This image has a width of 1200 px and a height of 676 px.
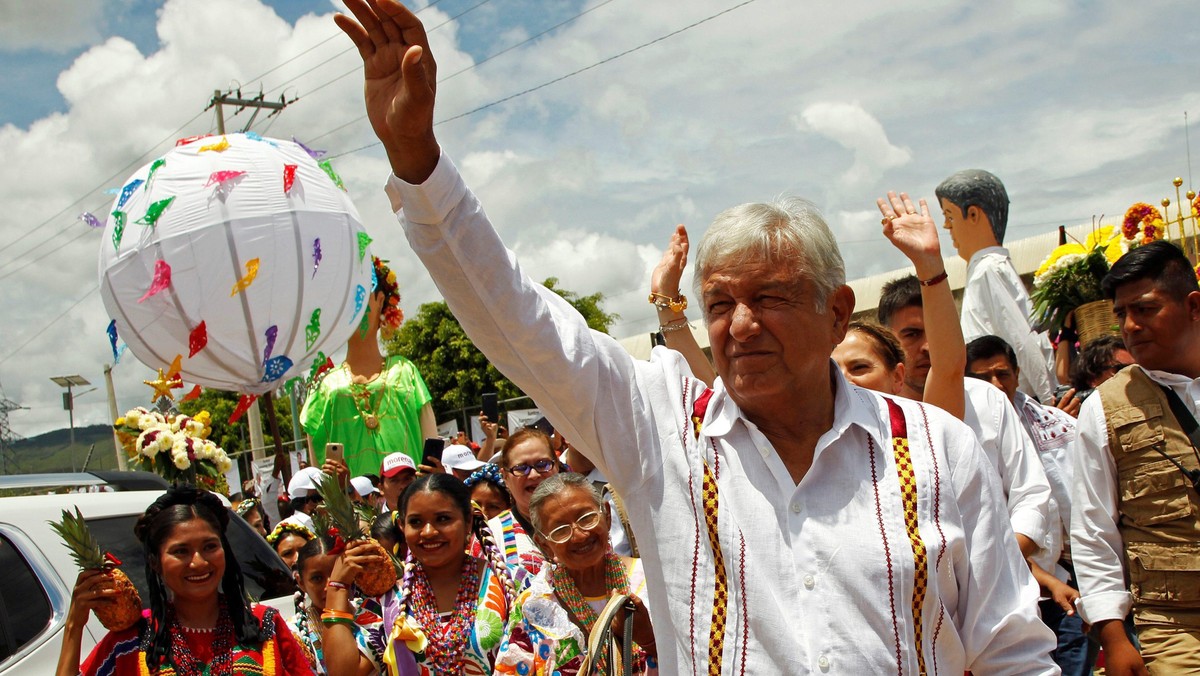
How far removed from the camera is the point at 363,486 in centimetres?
762

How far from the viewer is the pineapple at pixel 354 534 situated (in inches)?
151

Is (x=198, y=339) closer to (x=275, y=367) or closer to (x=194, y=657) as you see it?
(x=275, y=367)

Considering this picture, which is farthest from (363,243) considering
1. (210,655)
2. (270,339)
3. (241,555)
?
(210,655)

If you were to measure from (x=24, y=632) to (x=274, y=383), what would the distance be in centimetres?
341

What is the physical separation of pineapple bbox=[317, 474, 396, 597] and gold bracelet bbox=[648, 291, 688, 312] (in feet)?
4.94

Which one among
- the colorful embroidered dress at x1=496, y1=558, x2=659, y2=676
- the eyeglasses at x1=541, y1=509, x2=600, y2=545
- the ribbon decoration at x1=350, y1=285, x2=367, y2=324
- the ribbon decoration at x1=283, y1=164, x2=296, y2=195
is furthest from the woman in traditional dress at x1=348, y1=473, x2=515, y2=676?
the ribbon decoration at x1=350, y1=285, x2=367, y2=324

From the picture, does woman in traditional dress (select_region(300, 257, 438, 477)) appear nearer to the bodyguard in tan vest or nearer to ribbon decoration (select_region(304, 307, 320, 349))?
ribbon decoration (select_region(304, 307, 320, 349))

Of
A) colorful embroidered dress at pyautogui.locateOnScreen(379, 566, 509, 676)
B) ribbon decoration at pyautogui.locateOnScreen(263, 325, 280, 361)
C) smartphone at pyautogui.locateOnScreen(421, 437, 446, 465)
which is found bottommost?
colorful embroidered dress at pyautogui.locateOnScreen(379, 566, 509, 676)

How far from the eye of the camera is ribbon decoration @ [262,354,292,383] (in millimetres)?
7305

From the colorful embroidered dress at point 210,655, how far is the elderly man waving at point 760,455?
7.40 feet

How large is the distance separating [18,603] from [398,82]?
11.4 feet

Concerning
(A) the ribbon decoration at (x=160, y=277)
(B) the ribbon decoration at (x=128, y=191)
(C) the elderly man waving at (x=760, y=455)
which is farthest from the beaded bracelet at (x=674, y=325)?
(B) the ribbon decoration at (x=128, y=191)

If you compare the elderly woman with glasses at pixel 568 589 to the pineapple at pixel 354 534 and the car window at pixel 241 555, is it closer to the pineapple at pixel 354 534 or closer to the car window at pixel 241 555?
the pineapple at pixel 354 534

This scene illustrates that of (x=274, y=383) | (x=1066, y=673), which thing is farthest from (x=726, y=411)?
(x=274, y=383)
